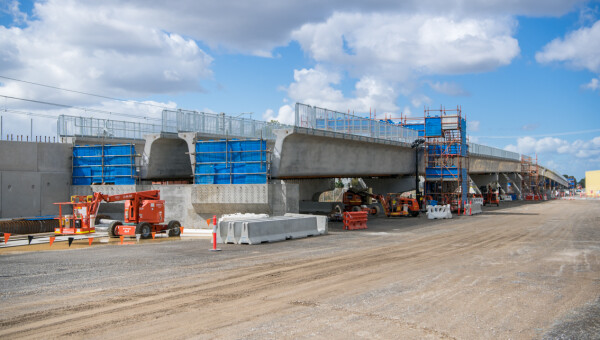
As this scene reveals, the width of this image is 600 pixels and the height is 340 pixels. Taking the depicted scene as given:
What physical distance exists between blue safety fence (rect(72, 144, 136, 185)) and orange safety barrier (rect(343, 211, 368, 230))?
14901 mm

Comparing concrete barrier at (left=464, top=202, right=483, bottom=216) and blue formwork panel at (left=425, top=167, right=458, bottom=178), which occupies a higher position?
blue formwork panel at (left=425, top=167, right=458, bottom=178)

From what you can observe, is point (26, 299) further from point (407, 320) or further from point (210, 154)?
point (210, 154)

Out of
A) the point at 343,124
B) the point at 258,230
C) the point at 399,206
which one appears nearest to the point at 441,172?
the point at 399,206

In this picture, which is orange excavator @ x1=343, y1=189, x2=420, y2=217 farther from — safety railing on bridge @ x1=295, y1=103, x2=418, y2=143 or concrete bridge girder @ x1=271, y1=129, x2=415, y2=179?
safety railing on bridge @ x1=295, y1=103, x2=418, y2=143

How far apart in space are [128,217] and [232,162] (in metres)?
7.07

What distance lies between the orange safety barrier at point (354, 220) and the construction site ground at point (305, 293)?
8666mm

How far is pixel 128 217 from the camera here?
24484 millimetres

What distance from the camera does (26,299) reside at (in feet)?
33.5

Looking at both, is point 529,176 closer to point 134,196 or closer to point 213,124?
point 213,124

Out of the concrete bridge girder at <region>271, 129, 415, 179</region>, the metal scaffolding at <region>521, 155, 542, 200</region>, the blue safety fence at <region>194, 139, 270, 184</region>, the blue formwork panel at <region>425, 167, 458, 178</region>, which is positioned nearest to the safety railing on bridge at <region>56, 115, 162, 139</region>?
the blue safety fence at <region>194, 139, 270, 184</region>

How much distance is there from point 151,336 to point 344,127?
90.5ft

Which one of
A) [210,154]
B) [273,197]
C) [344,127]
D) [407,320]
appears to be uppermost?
[344,127]

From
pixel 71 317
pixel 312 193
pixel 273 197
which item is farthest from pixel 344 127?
pixel 71 317

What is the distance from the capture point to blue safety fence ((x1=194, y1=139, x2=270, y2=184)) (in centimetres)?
2836
